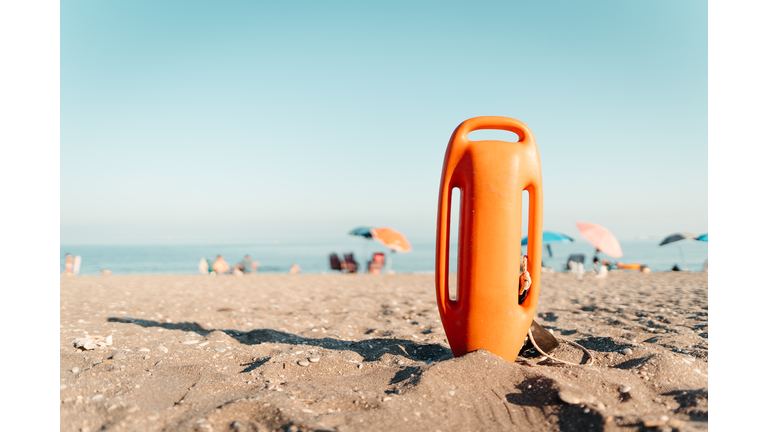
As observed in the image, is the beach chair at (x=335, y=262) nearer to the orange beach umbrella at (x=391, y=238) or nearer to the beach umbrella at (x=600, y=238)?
the orange beach umbrella at (x=391, y=238)

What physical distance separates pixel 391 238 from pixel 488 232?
13.8 meters

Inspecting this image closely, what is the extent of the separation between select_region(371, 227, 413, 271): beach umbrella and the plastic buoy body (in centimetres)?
1308

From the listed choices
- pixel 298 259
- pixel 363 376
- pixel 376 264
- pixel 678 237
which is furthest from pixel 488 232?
pixel 298 259

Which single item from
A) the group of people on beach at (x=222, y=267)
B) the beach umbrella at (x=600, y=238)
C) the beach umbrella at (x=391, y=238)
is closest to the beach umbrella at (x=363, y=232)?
the beach umbrella at (x=391, y=238)

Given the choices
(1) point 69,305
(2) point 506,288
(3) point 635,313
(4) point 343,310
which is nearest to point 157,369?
(2) point 506,288

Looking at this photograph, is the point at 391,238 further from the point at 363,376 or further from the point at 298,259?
the point at 298,259

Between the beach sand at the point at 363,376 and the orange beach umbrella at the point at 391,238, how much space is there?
10.6 m

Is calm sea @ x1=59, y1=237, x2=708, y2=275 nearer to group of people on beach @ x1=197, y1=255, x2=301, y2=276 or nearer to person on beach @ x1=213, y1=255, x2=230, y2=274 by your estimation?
group of people on beach @ x1=197, y1=255, x2=301, y2=276

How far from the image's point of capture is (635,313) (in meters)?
6.11

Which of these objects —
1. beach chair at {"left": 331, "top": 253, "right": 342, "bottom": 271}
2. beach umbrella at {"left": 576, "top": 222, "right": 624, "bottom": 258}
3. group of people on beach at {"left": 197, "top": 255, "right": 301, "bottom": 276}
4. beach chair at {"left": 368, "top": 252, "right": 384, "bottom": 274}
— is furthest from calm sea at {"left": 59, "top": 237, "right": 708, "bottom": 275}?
beach umbrella at {"left": 576, "top": 222, "right": 624, "bottom": 258}

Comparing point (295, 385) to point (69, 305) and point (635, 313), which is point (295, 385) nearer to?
point (635, 313)

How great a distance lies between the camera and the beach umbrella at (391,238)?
1670 centimetres

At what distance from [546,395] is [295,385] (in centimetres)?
169

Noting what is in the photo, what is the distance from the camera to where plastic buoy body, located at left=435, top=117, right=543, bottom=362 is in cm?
330
